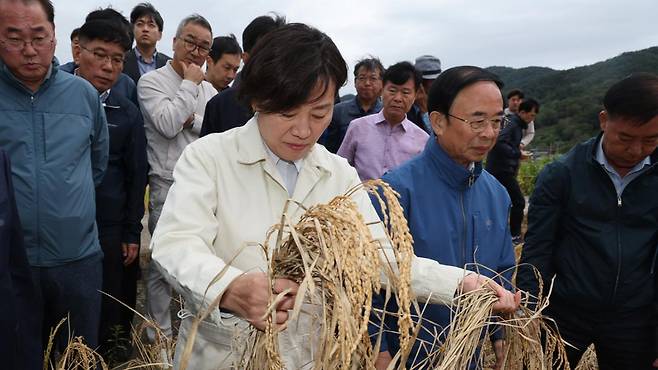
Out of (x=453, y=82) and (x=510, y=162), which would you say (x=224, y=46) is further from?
(x=510, y=162)

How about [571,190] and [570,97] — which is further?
[570,97]

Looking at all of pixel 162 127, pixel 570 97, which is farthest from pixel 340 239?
pixel 570 97

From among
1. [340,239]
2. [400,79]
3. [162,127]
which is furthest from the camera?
[400,79]

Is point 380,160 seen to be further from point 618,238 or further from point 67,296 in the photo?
point 67,296

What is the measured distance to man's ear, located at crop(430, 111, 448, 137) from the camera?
1979mm

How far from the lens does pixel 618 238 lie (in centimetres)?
227

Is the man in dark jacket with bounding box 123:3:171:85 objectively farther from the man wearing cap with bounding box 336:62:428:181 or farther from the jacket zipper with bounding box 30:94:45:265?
the jacket zipper with bounding box 30:94:45:265

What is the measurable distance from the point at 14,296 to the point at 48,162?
2.04ft

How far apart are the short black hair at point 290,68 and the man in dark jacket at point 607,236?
135cm

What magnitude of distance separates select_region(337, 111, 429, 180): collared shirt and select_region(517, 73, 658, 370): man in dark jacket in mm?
1308

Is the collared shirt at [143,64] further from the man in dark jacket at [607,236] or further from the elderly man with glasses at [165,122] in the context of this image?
the man in dark jacket at [607,236]

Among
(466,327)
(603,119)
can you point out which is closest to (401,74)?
(603,119)

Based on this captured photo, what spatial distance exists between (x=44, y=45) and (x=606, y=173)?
7.57 feet

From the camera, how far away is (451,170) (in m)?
1.92
